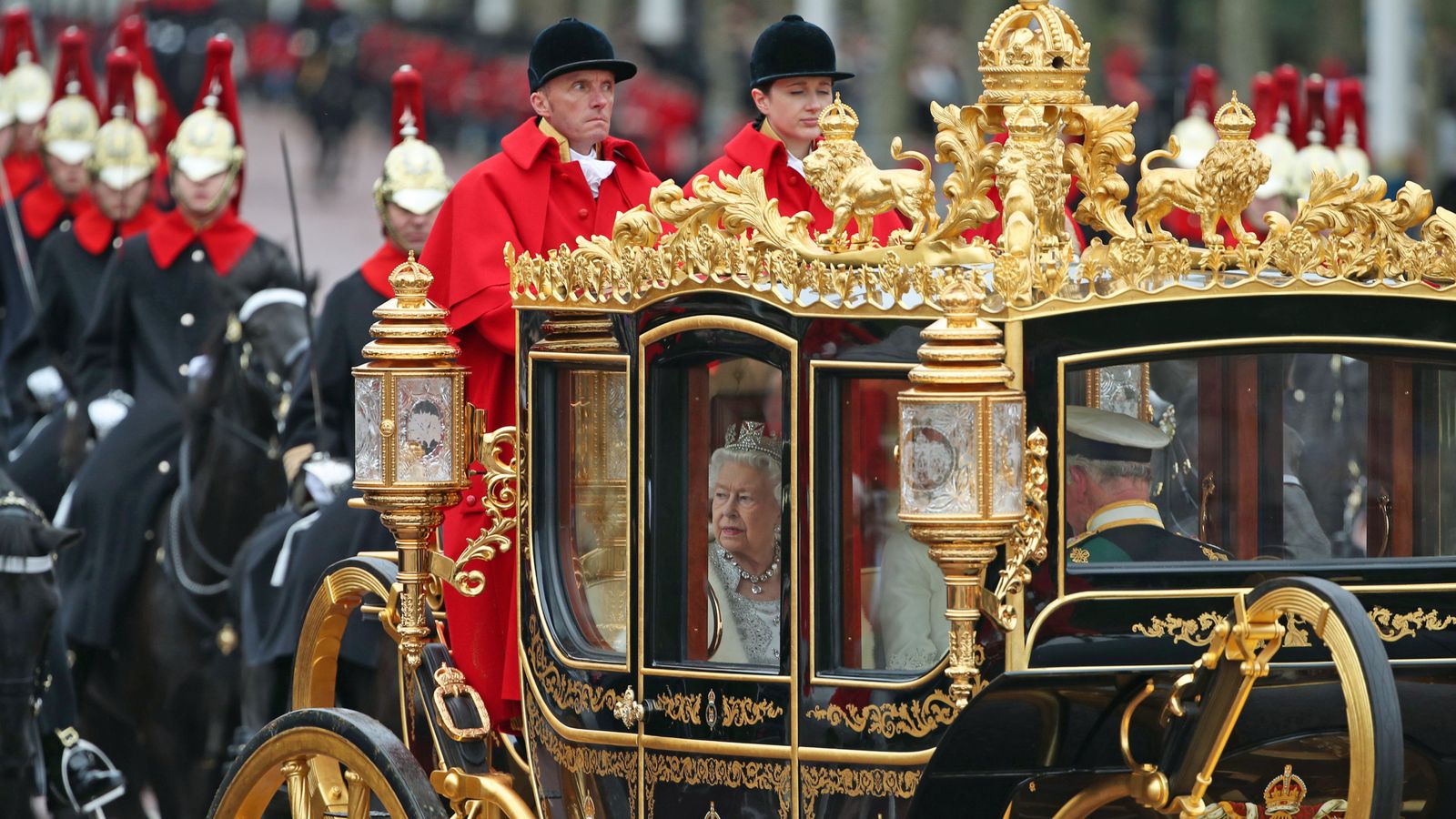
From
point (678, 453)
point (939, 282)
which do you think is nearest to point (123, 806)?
point (678, 453)

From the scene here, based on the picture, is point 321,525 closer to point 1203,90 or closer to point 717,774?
point 717,774

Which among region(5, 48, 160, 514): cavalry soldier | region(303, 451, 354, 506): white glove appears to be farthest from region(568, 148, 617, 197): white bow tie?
region(5, 48, 160, 514): cavalry soldier

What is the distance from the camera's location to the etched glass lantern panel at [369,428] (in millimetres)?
5902

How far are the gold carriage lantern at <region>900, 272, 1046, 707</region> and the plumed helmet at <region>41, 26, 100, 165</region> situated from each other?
31.2 feet

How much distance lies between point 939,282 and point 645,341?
0.75 meters

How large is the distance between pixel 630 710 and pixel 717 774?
0.24 meters

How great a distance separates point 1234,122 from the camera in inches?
196

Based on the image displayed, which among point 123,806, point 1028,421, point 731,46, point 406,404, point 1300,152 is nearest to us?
point 1028,421

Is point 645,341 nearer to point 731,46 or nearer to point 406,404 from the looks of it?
point 406,404

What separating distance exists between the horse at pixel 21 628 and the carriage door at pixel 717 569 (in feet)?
10.2

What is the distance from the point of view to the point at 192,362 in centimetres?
1053

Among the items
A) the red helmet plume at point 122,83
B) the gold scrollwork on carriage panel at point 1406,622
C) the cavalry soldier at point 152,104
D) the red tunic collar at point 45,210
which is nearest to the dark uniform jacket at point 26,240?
the red tunic collar at point 45,210

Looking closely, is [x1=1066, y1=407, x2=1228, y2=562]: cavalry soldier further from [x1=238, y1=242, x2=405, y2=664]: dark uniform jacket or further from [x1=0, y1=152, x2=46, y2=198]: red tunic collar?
[x1=0, y1=152, x2=46, y2=198]: red tunic collar

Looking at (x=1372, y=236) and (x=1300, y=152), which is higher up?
(x=1300, y=152)
